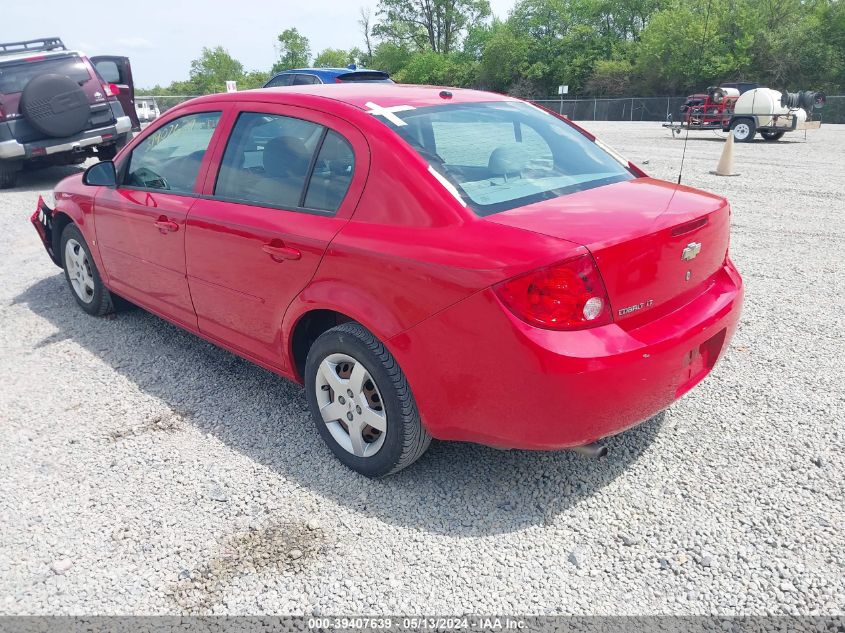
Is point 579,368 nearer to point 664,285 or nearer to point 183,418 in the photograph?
point 664,285

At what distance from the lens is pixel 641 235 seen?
2.42 m

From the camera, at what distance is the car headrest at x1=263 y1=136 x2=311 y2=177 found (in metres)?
3.06

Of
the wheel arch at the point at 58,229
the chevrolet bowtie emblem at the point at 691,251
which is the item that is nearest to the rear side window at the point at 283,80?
the wheel arch at the point at 58,229

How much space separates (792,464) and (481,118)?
88.6 inches

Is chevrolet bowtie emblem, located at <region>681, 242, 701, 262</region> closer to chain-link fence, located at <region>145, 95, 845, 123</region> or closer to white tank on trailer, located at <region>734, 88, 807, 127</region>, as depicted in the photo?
white tank on trailer, located at <region>734, 88, 807, 127</region>

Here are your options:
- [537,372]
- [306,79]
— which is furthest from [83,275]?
[306,79]

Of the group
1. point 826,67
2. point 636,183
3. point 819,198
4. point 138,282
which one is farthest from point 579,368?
point 826,67

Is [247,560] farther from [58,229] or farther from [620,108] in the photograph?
[620,108]

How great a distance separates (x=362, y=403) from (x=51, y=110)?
1039 centimetres

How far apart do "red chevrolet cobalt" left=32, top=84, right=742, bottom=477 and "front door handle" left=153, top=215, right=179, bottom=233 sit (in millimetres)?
12

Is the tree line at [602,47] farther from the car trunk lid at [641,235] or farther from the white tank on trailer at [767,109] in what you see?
the car trunk lid at [641,235]

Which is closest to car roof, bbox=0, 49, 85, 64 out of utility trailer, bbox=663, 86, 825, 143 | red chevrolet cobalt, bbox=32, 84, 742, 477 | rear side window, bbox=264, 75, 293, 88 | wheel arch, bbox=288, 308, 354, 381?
rear side window, bbox=264, 75, 293, 88

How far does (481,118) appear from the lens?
327 centimetres

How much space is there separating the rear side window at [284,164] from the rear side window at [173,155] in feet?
1.03
